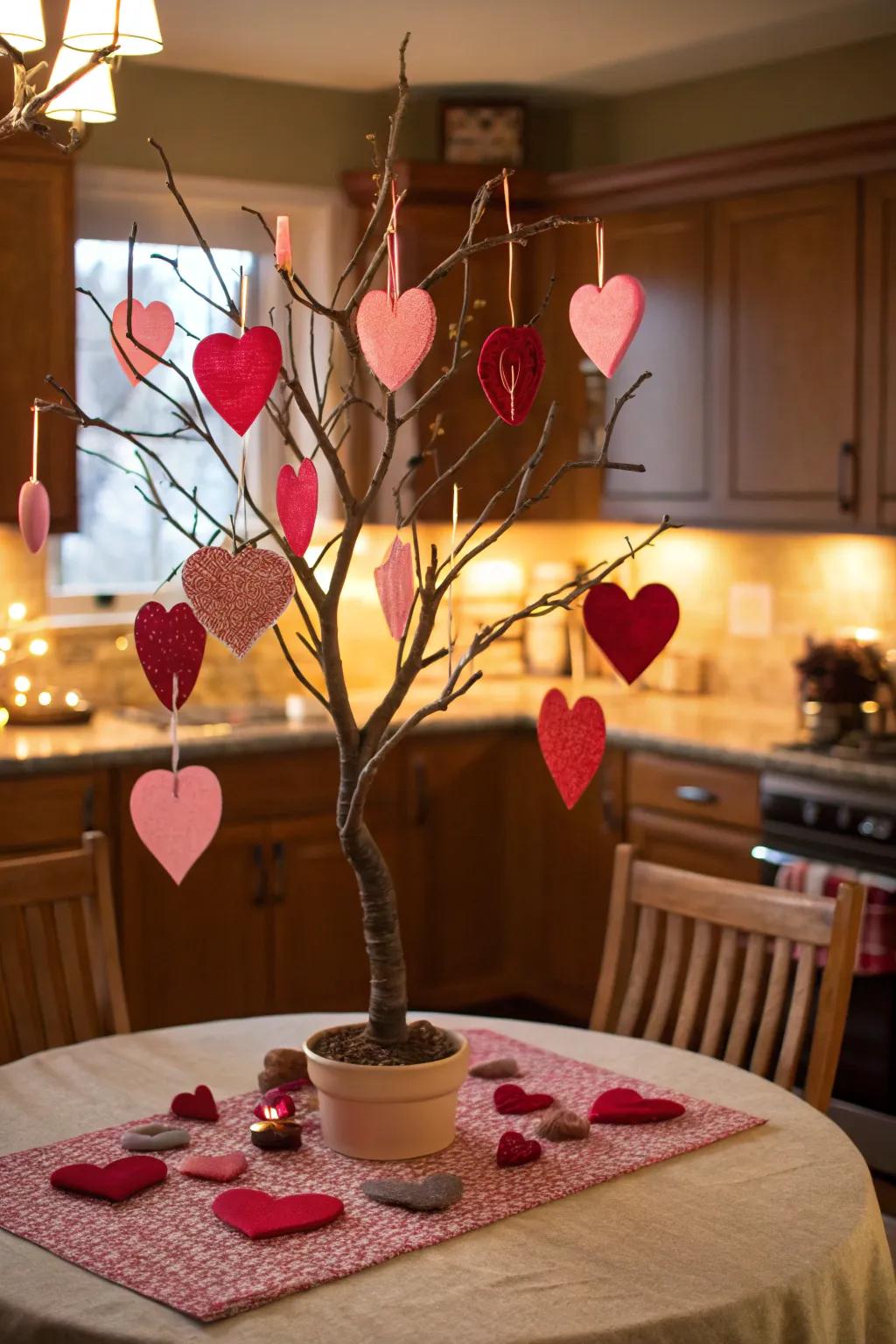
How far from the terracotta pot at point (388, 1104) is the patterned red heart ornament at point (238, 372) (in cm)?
68

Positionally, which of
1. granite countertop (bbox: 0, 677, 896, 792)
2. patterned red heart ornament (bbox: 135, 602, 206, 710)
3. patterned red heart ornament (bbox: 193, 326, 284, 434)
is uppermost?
patterned red heart ornament (bbox: 193, 326, 284, 434)

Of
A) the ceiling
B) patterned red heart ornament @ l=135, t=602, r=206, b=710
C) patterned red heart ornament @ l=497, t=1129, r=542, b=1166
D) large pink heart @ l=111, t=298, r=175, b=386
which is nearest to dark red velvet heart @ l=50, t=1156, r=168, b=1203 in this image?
patterned red heart ornament @ l=497, t=1129, r=542, b=1166

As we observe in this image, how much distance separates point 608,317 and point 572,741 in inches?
17.6

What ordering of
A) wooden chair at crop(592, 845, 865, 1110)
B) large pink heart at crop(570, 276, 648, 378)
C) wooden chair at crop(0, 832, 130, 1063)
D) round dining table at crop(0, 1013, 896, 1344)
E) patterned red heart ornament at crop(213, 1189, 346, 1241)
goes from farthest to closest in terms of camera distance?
wooden chair at crop(0, 832, 130, 1063) < wooden chair at crop(592, 845, 865, 1110) < large pink heart at crop(570, 276, 648, 378) < patterned red heart ornament at crop(213, 1189, 346, 1241) < round dining table at crop(0, 1013, 896, 1344)

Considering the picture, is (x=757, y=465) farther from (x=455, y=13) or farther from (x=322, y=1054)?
(x=322, y=1054)

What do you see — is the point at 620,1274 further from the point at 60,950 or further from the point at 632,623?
the point at 60,950

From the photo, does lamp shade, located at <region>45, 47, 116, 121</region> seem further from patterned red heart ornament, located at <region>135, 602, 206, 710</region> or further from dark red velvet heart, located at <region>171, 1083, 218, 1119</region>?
dark red velvet heart, located at <region>171, 1083, 218, 1119</region>

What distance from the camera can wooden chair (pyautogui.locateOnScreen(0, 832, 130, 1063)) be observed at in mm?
2355

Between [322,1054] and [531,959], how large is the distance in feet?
9.11

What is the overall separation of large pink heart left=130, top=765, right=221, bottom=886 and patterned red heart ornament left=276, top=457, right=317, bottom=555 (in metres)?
0.31

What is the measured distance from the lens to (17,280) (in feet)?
12.9

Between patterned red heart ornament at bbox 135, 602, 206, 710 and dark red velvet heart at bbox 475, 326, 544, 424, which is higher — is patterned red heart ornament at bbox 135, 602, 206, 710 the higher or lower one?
the lower one

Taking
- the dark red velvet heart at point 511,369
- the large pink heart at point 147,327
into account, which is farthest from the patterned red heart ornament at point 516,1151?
the large pink heart at point 147,327

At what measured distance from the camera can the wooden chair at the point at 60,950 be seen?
236 centimetres
